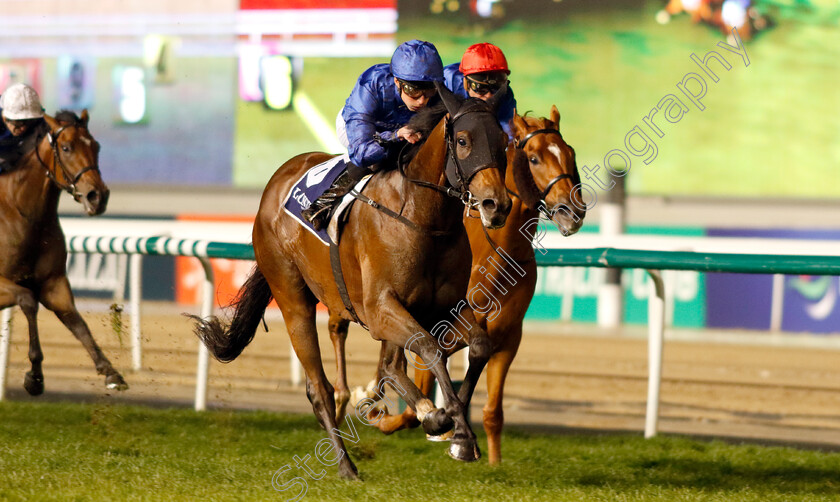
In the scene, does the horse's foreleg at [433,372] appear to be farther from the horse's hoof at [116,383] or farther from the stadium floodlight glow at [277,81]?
the stadium floodlight glow at [277,81]

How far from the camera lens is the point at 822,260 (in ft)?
14.9

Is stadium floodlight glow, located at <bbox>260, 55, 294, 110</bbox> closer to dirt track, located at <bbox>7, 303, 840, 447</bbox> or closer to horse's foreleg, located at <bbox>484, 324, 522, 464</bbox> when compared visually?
dirt track, located at <bbox>7, 303, 840, 447</bbox>

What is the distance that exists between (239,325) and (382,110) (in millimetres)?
1396

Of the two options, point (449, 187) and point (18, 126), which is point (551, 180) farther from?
point (18, 126)

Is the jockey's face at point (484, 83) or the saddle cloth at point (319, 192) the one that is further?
the jockey's face at point (484, 83)

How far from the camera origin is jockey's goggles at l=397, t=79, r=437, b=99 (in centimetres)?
379

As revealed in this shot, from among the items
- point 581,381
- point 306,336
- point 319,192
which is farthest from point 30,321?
point 581,381

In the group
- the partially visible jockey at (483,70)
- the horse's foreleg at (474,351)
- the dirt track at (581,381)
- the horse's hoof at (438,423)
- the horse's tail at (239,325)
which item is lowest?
the dirt track at (581,381)

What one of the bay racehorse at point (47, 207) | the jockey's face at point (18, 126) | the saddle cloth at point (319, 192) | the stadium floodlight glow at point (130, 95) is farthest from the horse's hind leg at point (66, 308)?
the stadium floodlight glow at point (130, 95)

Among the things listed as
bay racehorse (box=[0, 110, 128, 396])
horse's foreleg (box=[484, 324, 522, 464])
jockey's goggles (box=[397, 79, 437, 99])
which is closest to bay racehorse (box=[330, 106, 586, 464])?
horse's foreleg (box=[484, 324, 522, 464])

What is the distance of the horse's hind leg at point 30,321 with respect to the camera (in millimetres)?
5141

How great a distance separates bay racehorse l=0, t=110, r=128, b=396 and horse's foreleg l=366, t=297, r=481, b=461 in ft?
7.29

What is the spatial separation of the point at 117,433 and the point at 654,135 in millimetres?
13833

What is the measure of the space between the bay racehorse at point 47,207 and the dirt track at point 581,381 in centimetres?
43
